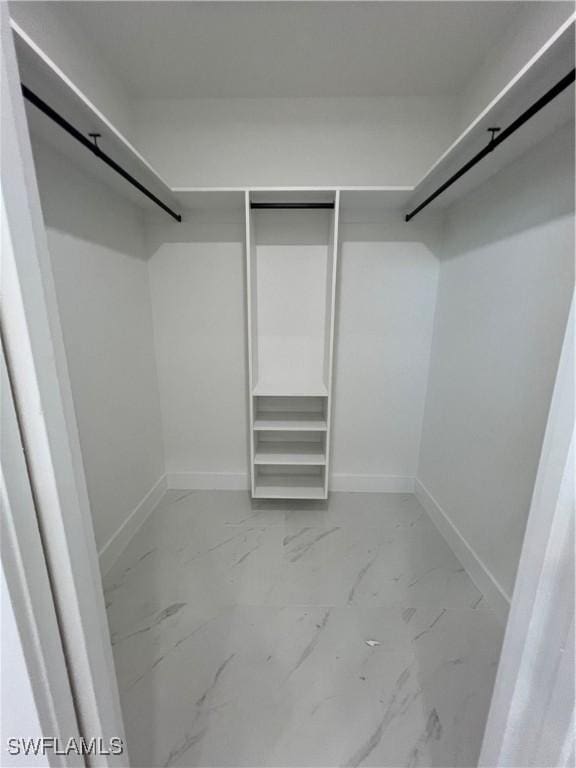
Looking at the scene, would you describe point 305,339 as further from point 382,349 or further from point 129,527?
point 129,527

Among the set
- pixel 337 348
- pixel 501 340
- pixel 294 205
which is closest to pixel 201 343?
pixel 337 348

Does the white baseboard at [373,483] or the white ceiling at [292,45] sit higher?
the white ceiling at [292,45]

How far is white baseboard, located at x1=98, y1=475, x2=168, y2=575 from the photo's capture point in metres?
1.68

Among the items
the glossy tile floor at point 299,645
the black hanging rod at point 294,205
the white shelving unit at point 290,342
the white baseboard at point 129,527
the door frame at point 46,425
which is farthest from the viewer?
the white shelving unit at point 290,342

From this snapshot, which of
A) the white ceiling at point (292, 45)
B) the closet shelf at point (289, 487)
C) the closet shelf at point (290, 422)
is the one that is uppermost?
the white ceiling at point (292, 45)

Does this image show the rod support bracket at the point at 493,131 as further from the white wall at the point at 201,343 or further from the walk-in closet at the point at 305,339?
the white wall at the point at 201,343

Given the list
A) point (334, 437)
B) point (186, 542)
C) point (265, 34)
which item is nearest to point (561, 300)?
point (334, 437)

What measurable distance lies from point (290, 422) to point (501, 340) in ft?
4.16

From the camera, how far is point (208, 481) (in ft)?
8.27

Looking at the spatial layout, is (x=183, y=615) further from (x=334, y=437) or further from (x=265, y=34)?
(x=265, y=34)

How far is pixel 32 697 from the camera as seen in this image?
0.51 metres

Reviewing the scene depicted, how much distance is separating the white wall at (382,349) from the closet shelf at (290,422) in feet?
0.78

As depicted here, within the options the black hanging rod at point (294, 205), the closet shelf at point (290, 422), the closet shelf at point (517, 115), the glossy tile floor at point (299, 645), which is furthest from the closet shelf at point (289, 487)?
the closet shelf at point (517, 115)

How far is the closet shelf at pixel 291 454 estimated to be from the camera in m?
2.15
